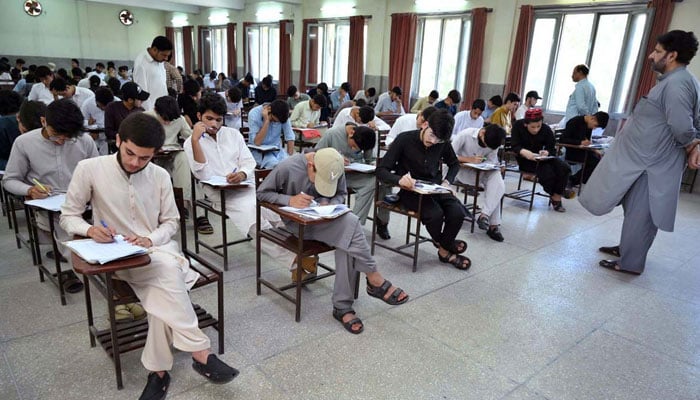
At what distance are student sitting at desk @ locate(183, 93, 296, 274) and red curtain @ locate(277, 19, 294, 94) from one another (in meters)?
9.92

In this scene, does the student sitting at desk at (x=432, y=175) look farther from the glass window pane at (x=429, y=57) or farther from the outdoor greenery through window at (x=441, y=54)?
the glass window pane at (x=429, y=57)

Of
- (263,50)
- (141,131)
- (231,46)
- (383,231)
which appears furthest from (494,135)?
(231,46)

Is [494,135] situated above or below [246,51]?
below

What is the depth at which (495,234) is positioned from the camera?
420 cm

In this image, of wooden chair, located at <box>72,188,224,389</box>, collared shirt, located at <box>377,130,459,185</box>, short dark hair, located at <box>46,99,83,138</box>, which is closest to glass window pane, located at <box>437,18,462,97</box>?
collared shirt, located at <box>377,130,459,185</box>

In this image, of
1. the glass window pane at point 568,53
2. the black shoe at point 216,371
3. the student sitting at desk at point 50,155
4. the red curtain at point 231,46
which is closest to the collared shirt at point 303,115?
the student sitting at desk at point 50,155

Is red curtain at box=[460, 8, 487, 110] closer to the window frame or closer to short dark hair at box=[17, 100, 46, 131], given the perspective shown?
the window frame

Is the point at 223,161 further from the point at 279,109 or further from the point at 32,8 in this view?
the point at 32,8

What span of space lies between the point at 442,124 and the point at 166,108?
2.31 m

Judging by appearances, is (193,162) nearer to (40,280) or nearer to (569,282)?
(40,280)

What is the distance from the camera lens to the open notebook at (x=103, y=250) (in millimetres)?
1626

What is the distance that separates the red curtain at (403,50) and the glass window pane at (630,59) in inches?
165

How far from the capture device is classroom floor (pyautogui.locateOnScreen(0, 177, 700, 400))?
2041 millimetres

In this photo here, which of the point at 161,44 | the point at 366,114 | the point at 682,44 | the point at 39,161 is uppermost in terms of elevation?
the point at 682,44
